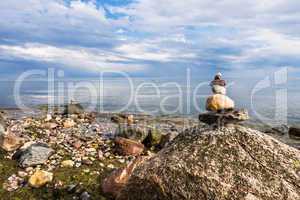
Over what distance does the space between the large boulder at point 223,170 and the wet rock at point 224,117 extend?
193mm

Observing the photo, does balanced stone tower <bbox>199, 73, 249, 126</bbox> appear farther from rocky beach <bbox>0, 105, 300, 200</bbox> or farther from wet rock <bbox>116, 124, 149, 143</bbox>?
wet rock <bbox>116, 124, 149, 143</bbox>

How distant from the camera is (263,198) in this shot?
305 inches

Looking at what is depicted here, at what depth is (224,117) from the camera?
27.8 ft

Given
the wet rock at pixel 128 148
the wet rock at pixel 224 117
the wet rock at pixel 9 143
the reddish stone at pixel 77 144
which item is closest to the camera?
the wet rock at pixel 224 117

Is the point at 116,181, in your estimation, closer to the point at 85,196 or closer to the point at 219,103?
the point at 85,196

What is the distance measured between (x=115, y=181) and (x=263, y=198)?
5455 millimetres

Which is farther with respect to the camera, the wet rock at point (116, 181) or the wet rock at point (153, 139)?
the wet rock at point (153, 139)

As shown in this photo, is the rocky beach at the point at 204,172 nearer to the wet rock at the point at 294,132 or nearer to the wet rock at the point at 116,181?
the wet rock at the point at 116,181

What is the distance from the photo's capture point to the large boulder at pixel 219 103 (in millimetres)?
8531

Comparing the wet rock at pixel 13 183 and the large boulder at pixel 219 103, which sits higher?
the large boulder at pixel 219 103

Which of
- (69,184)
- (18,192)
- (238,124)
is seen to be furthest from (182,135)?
(18,192)

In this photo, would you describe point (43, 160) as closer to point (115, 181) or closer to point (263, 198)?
point (115, 181)

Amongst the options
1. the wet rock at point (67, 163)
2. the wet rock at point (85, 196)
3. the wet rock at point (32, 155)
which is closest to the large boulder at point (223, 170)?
the wet rock at point (85, 196)

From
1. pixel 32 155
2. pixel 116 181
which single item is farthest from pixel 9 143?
pixel 116 181
